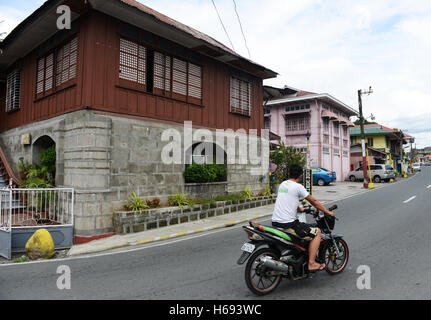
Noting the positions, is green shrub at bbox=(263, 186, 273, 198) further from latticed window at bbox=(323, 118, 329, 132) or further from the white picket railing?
latticed window at bbox=(323, 118, 329, 132)

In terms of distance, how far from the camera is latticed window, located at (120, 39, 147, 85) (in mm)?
9492

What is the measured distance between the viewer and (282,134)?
3123 cm

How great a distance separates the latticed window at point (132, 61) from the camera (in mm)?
9492

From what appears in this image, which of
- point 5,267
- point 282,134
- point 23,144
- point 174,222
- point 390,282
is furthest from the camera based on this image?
point 282,134

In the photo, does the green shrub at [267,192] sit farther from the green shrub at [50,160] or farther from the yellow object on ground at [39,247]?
the yellow object on ground at [39,247]

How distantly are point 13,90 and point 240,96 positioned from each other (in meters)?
10.3

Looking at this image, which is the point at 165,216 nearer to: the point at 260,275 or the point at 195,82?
the point at 195,82

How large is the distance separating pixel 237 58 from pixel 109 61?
5.60 meters

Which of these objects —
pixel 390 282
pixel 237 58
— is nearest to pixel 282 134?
pixel 237 58

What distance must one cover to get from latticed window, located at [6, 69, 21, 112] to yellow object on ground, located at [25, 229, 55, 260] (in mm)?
8359

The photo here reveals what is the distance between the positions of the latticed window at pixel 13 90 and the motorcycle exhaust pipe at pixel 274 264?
13.0 meters

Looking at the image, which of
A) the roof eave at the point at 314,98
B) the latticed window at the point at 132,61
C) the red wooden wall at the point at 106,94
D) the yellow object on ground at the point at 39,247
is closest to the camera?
the yellow object on ground at the point at 39,247

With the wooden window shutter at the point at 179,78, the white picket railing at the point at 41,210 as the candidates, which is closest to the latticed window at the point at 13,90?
the white picket railing at the point at 41,210

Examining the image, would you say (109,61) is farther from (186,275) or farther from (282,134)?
(282,134)
